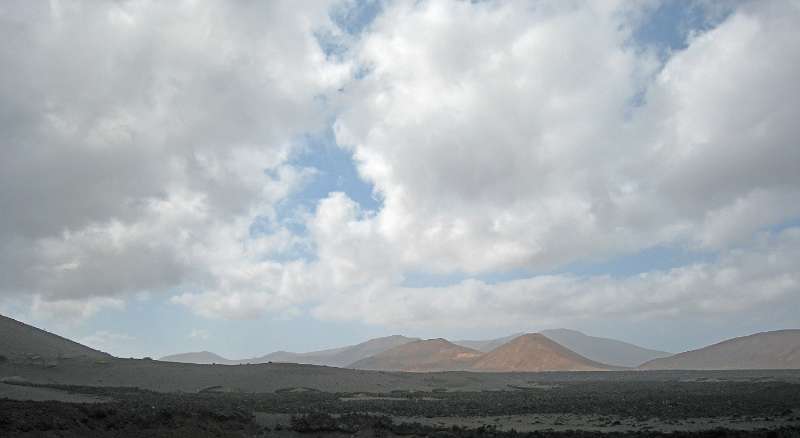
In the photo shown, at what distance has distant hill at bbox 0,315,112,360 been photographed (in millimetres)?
76731

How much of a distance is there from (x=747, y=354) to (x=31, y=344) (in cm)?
18007

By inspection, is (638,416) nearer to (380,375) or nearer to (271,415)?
(271,415)

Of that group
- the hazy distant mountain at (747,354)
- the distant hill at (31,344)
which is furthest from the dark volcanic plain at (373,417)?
the hazy distant mountain at (747,354)

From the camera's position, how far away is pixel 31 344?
3275 inches

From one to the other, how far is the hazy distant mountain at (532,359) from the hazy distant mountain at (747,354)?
35.5 metres

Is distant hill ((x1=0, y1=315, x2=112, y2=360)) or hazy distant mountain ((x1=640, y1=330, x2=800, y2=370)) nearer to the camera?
distant hill ((x1=0, y1=315, x2=112, y2=360))

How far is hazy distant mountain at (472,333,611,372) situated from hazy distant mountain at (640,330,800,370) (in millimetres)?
35535

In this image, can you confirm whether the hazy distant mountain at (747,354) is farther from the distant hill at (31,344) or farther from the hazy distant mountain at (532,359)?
the distant hill at (31,344)

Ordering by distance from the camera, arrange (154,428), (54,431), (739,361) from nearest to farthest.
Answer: (54,431) → (154,428) → (739,361)

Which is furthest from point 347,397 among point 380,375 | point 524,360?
point 524,360

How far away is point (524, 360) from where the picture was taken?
530 feet

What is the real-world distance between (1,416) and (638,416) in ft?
98.4

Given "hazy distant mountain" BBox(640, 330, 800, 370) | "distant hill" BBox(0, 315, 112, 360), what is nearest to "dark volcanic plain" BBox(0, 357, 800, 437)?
"distant hill" BBox(0, 315, 112, 360)

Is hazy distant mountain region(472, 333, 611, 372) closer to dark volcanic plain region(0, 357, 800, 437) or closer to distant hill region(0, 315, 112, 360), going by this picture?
distant hill region(0, 315, 112, 360)
